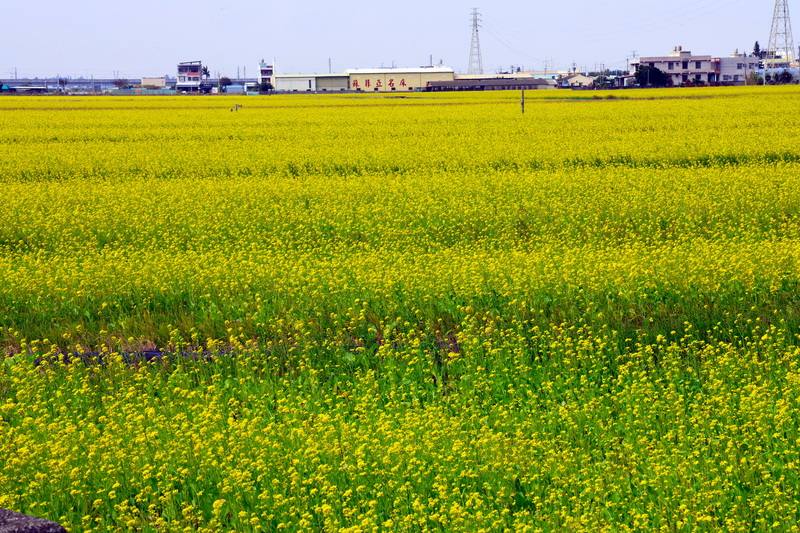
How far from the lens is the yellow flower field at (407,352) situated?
6.29 metres

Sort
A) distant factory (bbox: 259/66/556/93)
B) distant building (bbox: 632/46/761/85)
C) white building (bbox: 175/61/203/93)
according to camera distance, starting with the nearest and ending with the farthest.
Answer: distant factory (bbox: 259/66/556/93), distant building (bbox: 632/46/761/85), white building (bbox: 175/61/203/93)

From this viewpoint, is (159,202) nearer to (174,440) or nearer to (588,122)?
(174,440)

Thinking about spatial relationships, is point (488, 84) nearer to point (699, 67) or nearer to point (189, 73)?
point (699, 67)

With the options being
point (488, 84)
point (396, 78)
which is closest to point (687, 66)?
point (488, 84)

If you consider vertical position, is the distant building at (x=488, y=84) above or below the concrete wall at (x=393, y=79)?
below

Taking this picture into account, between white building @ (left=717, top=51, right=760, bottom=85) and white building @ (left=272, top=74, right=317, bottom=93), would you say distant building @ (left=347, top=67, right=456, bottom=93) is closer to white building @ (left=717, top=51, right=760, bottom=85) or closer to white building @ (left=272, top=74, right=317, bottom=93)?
white building @ (left=272, top=74, right=317, bottom=93)

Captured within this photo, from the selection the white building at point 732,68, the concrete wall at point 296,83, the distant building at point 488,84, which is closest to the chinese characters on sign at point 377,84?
the concrete wall at point 296,83

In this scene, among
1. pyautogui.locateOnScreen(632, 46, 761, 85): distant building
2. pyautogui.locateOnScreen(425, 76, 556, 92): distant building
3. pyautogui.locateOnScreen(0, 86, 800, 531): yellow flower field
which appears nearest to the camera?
pyautogui.locateOnScreen(0, 86, 800, 531): yellow flower field

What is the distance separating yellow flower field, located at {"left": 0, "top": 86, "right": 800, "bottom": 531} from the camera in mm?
6293

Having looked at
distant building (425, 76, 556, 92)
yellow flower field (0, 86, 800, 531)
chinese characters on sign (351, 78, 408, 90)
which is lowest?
yellow flower field (0, 86, 800, 531)

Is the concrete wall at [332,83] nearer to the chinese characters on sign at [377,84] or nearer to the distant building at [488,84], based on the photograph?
the chinese characters on sign at [377,84]

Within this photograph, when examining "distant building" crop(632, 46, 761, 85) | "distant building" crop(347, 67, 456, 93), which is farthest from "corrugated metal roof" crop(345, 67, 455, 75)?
"distant building" crop(632, 46, 761, 85)

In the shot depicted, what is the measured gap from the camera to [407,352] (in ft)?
31.8

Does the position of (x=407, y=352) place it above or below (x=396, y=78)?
below
